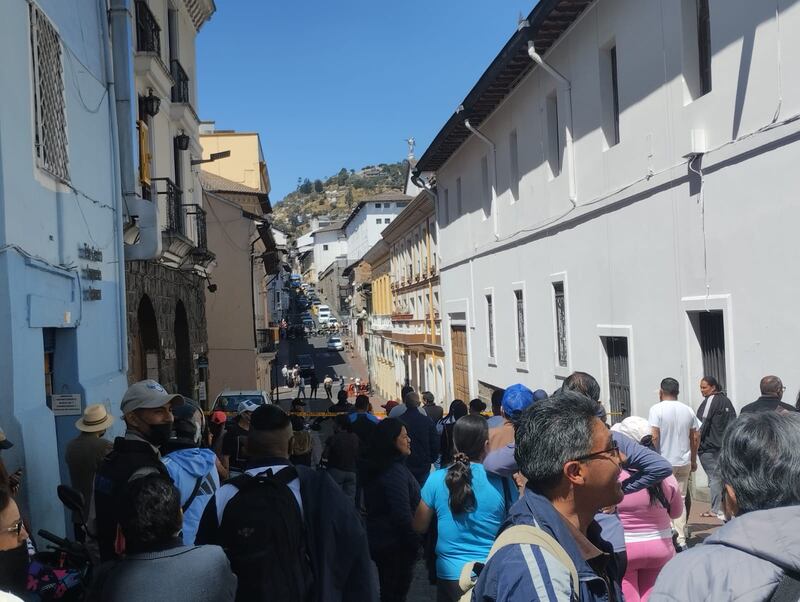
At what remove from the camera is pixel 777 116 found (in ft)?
22.3

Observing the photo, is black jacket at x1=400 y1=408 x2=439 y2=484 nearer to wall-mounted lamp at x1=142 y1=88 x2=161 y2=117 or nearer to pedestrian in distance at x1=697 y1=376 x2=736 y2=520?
pedestrian in distance at x1=697 y1=376 x2=736 y2=520

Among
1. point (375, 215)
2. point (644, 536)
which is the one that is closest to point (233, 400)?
point (644, 536)

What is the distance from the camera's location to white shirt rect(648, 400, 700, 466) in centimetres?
705

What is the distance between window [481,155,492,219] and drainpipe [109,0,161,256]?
8.69 meters

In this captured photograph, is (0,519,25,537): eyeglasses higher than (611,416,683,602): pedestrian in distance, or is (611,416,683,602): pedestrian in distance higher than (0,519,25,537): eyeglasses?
(0,519,25,537): eyeglasses

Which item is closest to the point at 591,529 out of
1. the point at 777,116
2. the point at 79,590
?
the point at 79,590

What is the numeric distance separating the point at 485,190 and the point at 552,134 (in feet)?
15.6

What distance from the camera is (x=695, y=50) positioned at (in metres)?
8.38

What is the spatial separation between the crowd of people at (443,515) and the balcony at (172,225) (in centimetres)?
737

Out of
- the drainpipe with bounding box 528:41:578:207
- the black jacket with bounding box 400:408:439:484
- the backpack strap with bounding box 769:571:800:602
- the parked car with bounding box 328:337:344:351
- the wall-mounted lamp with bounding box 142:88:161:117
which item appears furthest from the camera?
the parked car with bounding box 328:337:344:351

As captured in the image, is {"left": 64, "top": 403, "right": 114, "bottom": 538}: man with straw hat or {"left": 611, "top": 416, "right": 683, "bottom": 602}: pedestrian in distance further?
{"left": 64, "top": 403, "right": 114, "bottom": 538}: man with straw hat

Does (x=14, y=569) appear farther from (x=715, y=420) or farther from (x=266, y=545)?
(x=715, y=420)

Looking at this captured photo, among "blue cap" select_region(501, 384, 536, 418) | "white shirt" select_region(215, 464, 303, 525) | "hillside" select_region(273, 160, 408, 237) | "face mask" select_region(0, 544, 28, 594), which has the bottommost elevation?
"face mask" select_region(0, 544, 28, 594)

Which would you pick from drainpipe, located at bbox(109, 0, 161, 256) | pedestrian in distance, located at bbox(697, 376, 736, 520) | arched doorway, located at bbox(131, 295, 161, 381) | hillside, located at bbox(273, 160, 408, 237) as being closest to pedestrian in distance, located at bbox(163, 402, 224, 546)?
pedestrian in distance, located at bbox(697, 376, 736, 520)
